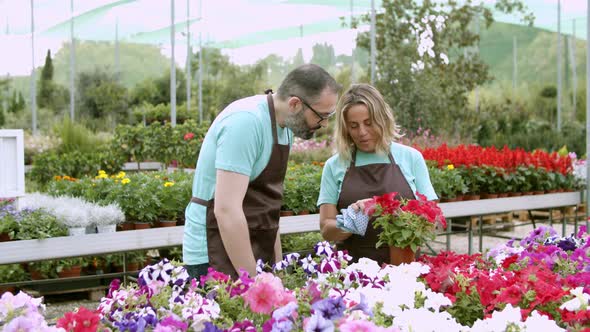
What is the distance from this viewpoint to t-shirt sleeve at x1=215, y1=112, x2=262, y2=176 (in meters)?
1.91

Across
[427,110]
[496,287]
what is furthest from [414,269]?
[427,110]

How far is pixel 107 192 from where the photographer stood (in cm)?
435

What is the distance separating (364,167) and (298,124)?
54 cm

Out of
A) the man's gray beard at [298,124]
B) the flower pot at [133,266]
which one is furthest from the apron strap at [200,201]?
the flower pot at [133,266]

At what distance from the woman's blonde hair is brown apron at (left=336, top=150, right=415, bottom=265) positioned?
6 centimetres

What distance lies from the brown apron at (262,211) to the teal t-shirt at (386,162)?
33 cm

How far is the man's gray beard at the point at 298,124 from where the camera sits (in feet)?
6.65

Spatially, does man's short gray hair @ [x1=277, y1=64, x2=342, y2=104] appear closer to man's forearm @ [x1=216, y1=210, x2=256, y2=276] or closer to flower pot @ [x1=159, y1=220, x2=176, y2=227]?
man's forearm @ [x1=216, y1=210, x2=256, y2=276]

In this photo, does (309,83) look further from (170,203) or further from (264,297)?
(170,203)

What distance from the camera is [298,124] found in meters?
2.03

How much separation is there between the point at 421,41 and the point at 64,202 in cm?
805

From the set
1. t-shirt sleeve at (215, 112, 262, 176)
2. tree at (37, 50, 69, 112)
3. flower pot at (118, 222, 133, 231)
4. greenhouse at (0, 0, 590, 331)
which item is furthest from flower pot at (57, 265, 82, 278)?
tree at (37, 50, 69, 112)

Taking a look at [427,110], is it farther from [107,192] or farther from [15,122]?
[15,122]

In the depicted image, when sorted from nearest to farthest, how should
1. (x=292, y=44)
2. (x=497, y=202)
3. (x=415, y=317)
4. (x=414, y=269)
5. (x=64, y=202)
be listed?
(x=415, y=317), (x=414, y=269), (x=64, y=202), (x=497, y=202), (x=292, y=44)
